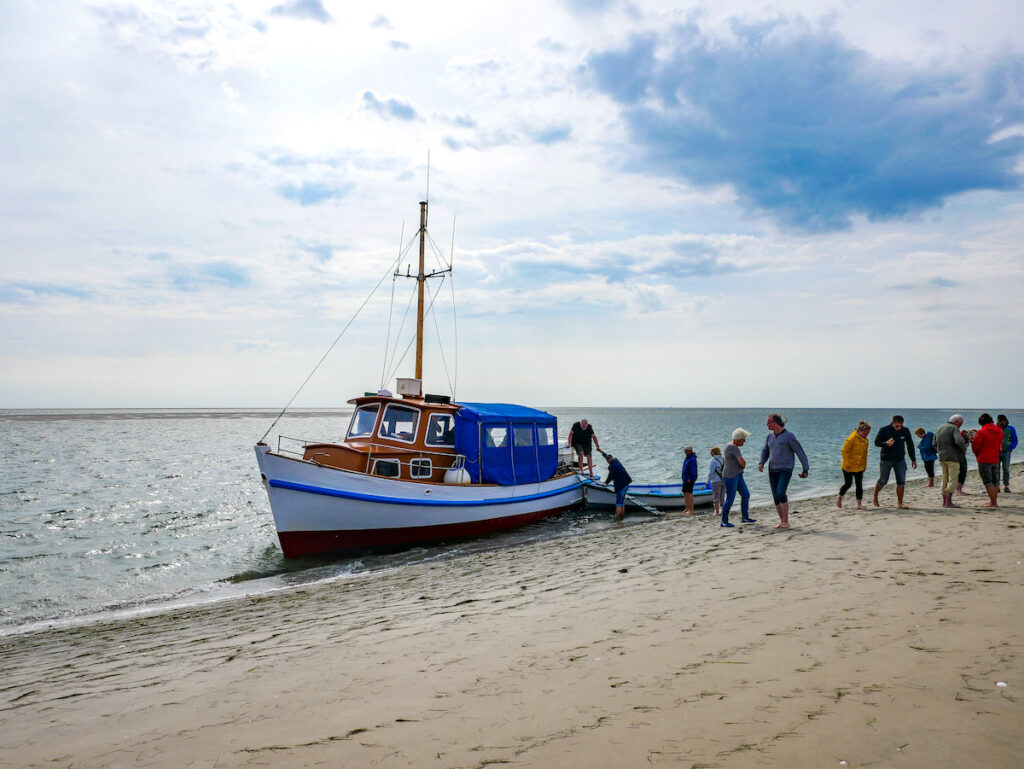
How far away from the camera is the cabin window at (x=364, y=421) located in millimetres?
16516

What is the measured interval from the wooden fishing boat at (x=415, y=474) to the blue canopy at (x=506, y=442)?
1.2 inches

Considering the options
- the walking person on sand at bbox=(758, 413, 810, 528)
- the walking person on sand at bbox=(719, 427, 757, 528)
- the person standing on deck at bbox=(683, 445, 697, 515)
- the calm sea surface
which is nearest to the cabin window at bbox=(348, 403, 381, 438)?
the calm sea surface

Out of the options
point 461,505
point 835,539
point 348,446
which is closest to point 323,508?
point 348,446

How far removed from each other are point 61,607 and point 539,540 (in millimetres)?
9714

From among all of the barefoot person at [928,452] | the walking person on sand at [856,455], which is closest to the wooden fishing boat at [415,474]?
the walking person on sand at [856,455]

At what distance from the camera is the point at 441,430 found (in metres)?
16.6

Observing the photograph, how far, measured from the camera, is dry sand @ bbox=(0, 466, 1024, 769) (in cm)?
350

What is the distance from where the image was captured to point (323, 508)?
13.9m

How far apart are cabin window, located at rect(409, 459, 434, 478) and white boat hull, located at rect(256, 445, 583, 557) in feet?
2.09

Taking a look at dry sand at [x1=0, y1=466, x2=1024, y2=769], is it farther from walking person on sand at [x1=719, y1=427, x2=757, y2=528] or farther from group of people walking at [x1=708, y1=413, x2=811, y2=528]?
walking person on sand at [x1=719, y1=427, x2=757, y2=528]

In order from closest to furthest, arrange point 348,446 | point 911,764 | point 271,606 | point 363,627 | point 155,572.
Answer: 1. point 911,764
2. point 363,627
3. point 271,606
4. point 155,572
5. point 348,446

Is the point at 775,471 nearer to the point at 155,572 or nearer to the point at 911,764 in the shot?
the point at 911,764

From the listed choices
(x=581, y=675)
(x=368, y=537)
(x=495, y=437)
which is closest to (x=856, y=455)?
(x=495, y=437)

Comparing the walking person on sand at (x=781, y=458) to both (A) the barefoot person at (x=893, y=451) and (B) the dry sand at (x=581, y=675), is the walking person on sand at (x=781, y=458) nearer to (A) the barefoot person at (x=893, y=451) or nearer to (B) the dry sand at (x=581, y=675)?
(B) the dry sand at (x=581, y=675)
